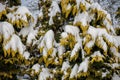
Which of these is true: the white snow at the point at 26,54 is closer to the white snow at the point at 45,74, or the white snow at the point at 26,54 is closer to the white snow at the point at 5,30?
the white snow at the point at 45,74

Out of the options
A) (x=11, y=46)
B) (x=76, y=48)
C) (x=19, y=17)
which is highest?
(x=19, y=17)

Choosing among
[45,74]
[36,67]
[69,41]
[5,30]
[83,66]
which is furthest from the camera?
[36,67]

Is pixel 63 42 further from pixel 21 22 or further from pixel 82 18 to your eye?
pixel 21 22


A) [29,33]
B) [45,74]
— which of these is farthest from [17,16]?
[45,74]

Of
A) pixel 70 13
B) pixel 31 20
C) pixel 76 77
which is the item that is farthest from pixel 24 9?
pixel 76 77

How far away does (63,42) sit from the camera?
4.95 m

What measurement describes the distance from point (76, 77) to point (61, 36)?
820 millimetres

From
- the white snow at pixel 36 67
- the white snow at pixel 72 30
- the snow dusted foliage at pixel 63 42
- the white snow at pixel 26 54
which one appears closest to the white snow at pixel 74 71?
the snow dusted foliage at pixel 63 42

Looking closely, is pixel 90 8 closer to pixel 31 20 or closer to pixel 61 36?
pixel 61 36

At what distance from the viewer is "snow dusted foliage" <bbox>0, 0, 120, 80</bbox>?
4.81 m

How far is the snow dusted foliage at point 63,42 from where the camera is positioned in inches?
189

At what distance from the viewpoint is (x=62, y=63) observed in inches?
202

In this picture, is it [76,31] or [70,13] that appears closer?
[76,31]

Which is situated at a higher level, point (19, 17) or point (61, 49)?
point (19, 17)
